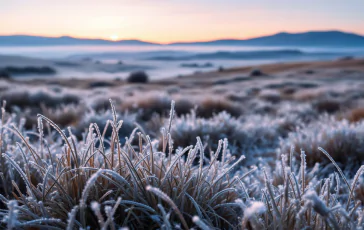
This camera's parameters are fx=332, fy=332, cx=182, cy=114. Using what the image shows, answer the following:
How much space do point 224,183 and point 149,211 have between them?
522 mm

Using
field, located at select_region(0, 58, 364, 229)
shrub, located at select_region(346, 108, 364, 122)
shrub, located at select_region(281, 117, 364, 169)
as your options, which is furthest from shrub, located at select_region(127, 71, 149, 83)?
shrub, located at select_region(281, 117, 364, 169)

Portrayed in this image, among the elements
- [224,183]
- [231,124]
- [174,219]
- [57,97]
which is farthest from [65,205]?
[57,97]

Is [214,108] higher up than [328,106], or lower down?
higher up

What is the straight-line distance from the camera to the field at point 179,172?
1.39m

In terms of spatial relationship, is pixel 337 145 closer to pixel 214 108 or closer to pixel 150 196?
pixel 150 196

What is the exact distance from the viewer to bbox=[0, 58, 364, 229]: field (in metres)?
1.39

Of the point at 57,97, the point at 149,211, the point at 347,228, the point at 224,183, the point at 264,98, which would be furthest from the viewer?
the point at 264,98

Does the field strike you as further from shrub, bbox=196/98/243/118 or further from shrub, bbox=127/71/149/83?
shrub, bbox=127/71/149/83

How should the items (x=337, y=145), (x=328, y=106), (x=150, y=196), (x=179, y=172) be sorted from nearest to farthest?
1. (x=150, y=196)
2. (x=179, y=172)
3. (x=337, y=145)
4. (x=328, y=106)

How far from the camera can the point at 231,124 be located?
14.0 ft

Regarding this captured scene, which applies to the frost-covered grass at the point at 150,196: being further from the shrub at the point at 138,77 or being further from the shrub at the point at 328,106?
the shrub at the point at 138,77

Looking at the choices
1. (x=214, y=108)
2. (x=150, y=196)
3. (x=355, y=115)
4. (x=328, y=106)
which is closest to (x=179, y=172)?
(x=150, y=196)

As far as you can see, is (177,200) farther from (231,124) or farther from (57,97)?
(57,97)

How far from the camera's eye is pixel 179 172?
1.75m
